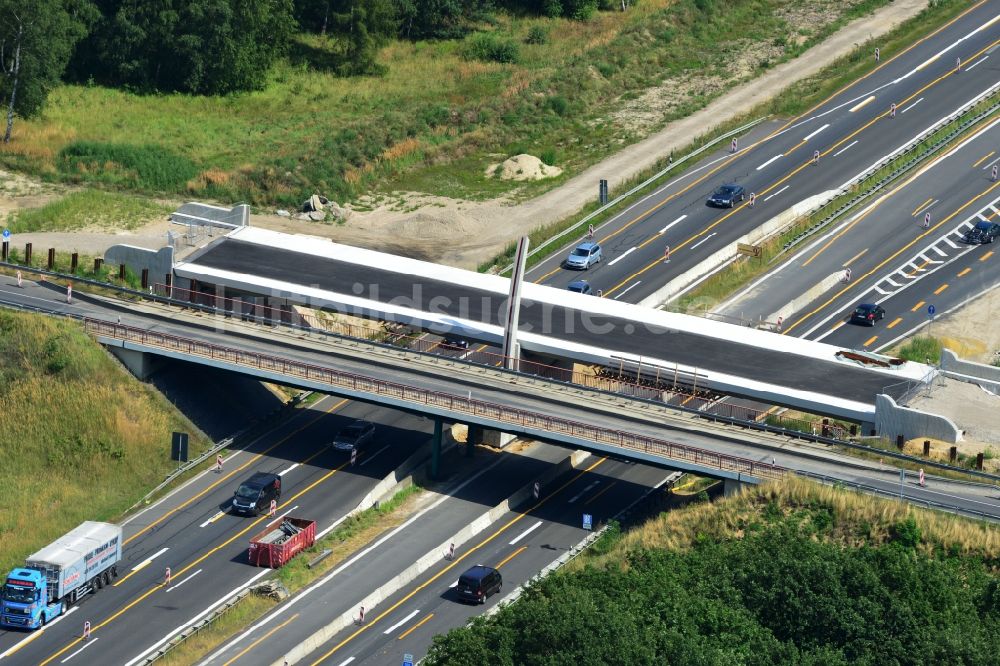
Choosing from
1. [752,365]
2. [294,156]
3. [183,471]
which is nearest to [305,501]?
[183,471]

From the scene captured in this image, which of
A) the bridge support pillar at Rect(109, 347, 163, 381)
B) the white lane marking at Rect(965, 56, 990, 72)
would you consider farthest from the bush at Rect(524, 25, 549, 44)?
the bridge support pillar at Rect(109, 347, 163, 381)

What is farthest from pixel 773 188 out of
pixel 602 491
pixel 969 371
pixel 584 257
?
pixel 602 491

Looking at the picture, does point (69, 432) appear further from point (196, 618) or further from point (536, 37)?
point (536, 37)

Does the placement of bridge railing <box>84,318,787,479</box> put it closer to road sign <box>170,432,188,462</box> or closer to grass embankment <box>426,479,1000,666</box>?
grass embankment <box>426,479,1000,666</box>

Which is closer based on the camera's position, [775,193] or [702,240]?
[702,240]

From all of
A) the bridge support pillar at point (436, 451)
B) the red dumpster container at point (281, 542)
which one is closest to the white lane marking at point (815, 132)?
the bridge support pillar at point (436, 451)

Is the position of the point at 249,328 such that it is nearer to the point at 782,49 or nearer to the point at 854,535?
the point at 854,535
